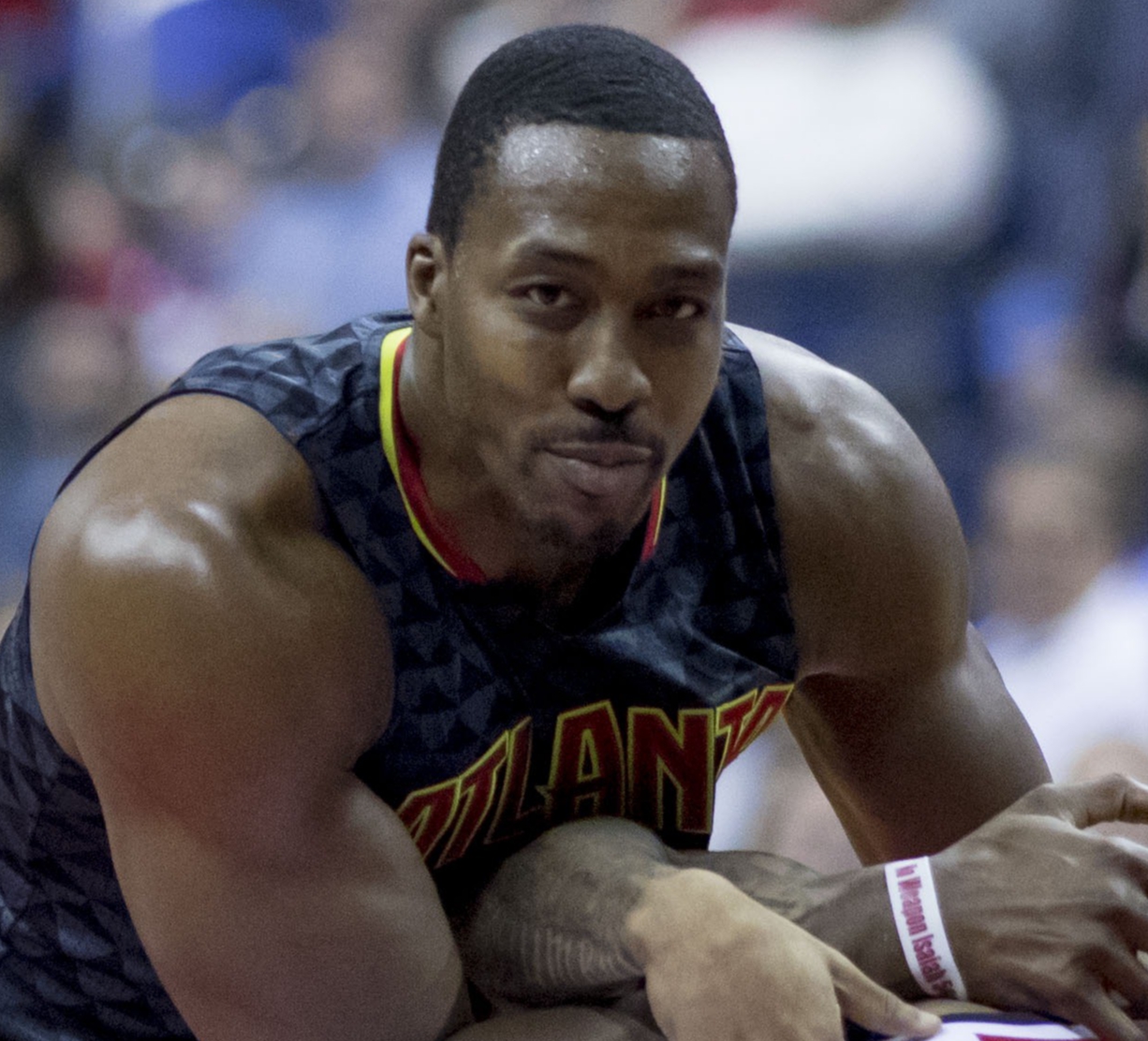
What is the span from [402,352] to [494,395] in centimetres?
19

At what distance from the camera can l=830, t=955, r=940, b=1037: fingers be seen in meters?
1.28

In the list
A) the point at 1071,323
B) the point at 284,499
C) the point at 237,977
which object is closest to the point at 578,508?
the point at 284,499

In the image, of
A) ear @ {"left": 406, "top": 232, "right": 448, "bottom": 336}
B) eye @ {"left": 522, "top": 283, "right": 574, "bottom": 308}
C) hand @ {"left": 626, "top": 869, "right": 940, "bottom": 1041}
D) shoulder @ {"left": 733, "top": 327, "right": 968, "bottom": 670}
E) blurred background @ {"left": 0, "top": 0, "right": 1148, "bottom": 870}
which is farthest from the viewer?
blurred background @ {"left": 0, "top": 0, "right": 1148, "bottom": 870}

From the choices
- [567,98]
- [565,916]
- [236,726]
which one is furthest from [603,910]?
[567,98]

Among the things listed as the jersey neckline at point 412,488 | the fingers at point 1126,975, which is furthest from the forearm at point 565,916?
the fingers at point 1126,975

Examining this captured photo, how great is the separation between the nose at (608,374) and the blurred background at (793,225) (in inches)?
56.5

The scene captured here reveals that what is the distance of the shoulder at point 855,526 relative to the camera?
166 centimetres

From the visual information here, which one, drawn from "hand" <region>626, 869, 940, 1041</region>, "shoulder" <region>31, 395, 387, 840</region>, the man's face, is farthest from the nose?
"hand" <region>626, 869, 940, 1041</region>

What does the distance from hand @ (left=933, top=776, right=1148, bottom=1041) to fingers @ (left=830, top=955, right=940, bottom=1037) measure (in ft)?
0.50

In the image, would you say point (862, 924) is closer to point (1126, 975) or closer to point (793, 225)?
point (1126, 975)

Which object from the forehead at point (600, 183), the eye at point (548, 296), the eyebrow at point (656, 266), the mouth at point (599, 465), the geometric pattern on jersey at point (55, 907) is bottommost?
the geometric pattern on jersey at point (55, 907)

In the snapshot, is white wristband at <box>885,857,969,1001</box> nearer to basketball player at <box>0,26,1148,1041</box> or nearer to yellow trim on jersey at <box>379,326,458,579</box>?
basketball player at <box>0,26,1148,1041</box>

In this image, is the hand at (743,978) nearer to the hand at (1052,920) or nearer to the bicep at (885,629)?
the hand at (1052,920)

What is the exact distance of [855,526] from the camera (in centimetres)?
166
